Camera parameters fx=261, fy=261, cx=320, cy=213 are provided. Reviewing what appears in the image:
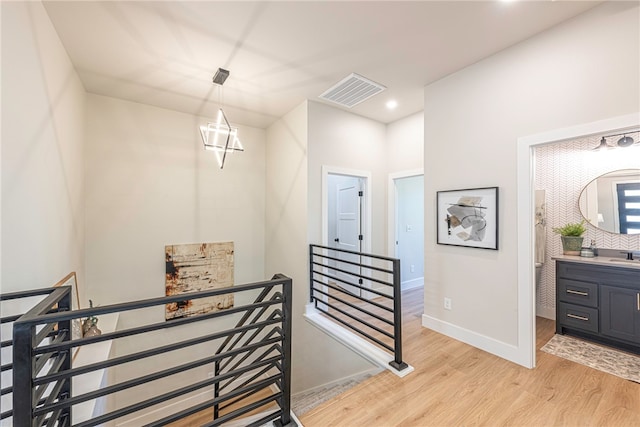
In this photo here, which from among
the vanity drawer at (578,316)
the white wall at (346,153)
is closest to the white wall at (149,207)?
the white wall at (346,153)

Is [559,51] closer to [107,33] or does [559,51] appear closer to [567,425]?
[567,425]

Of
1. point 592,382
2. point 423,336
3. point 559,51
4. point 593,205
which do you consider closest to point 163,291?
point 423,336

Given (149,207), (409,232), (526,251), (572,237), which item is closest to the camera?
(526,251)

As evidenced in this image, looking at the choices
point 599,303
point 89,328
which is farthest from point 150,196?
point 599,303

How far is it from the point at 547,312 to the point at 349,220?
123 inches

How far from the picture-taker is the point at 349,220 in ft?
15.2

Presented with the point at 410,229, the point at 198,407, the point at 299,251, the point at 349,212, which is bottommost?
the point at 198,407

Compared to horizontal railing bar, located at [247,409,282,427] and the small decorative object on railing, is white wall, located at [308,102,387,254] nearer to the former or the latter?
horizontal railing bar, located at [247,409,282,427]

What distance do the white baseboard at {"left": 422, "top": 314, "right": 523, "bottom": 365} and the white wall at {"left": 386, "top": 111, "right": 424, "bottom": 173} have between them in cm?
215

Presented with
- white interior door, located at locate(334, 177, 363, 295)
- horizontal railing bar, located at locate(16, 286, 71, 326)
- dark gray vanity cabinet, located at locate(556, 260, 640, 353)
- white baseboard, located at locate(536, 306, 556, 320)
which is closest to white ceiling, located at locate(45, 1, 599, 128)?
white interior door, located at locate(334, 177, 363, 295)

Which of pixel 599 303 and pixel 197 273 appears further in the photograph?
pixel 197 273

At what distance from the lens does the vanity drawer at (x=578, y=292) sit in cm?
288

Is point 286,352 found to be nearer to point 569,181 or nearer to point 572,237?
point 572,237

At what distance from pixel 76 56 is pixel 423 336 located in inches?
182
